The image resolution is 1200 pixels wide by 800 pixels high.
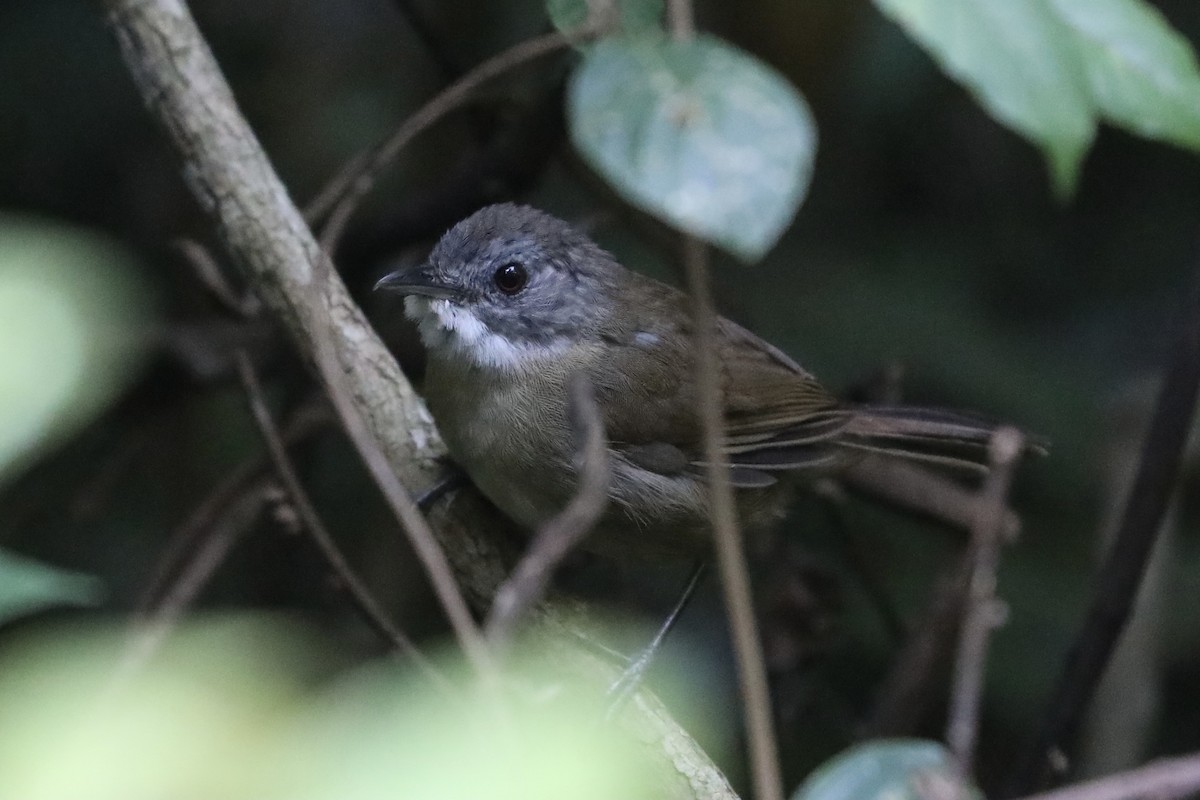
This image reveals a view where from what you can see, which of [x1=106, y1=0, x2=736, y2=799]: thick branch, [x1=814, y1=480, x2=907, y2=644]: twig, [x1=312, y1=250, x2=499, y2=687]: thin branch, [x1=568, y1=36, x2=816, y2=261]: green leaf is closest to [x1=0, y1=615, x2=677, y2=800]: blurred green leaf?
[x1=312, y1=250, x2=499, y2=687]: thin branch

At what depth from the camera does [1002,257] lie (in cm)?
521

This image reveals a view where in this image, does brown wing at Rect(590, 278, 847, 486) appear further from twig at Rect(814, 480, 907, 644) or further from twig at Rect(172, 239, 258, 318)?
twig at Rect(172, 239, 258, 318)

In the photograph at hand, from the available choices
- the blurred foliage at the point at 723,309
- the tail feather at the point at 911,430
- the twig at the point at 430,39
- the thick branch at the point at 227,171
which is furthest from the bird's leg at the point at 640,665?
the twig at the point at 430,39

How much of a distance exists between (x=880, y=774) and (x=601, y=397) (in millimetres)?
1698

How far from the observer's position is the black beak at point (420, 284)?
9.32 ft

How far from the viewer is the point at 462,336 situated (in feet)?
9.61

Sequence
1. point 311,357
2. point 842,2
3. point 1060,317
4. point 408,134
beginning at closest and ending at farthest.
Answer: point 408,134
point 311,357
point 842,2
point 1060,317

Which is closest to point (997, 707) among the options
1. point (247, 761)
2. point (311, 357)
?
point (311, 357)

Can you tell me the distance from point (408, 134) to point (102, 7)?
884mm

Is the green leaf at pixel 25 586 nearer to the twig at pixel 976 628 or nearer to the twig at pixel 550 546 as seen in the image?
the twig at pixel 550 546

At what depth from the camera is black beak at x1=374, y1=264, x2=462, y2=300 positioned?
2.84 meters

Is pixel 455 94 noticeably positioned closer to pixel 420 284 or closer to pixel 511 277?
pixel 420 284

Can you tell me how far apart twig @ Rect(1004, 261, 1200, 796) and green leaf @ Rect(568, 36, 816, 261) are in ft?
5.81

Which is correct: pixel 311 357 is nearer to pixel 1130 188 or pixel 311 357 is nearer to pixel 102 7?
pixel 102 7
